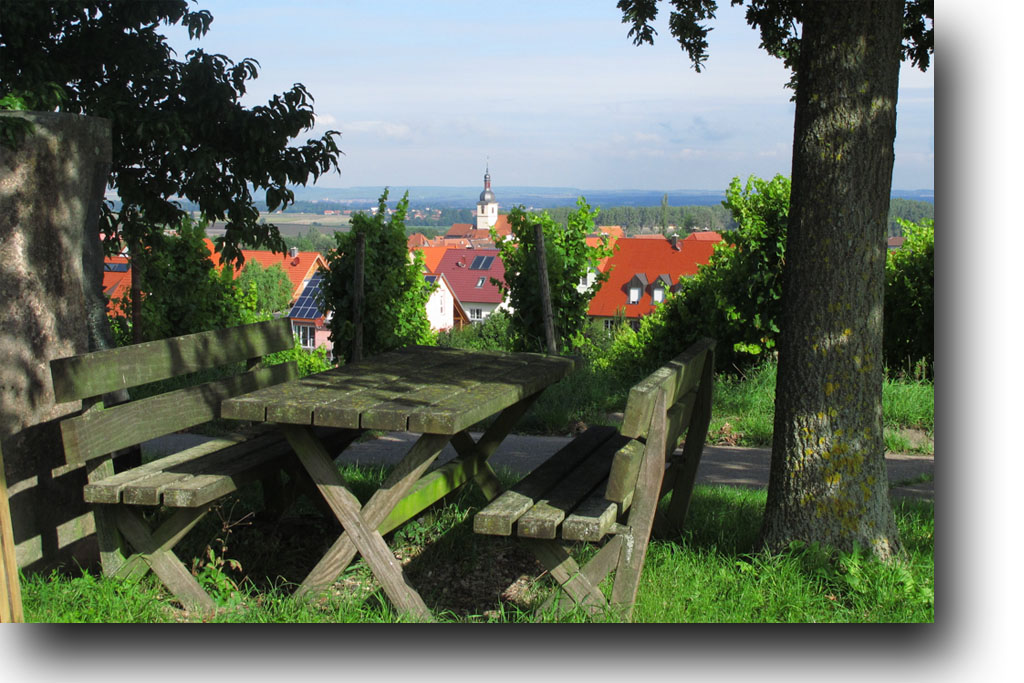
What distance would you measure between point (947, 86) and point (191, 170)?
4538 millimetres

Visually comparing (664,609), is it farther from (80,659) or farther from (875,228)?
(80,659)

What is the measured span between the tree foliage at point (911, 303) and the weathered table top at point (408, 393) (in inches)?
217

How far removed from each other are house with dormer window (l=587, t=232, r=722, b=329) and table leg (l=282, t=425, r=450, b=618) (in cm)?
738

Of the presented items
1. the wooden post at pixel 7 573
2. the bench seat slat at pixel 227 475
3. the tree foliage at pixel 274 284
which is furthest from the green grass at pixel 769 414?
Answer: the tree foliage at pixel 274 284

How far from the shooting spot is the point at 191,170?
20.5ft

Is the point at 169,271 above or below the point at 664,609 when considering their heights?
above

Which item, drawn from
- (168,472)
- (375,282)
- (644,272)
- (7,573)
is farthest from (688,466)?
(644,272)

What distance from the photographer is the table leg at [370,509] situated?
142 inches

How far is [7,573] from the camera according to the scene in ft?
10.4

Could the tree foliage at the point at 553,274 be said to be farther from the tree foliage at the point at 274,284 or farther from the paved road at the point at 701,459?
the tree foliage at the point at 274,284

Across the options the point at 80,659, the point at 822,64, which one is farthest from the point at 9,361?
the point at 822,64

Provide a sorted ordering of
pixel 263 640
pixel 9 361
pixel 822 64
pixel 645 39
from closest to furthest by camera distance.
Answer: pixel 263 640 → pixel 822 64 → pixel 9 361 → pixel 645 39

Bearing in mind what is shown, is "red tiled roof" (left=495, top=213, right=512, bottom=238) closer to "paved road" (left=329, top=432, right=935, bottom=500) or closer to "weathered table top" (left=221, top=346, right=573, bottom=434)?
"paved road" (left=329, top=432, right=935, bottom=500)

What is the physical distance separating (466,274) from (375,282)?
31.7 feet
